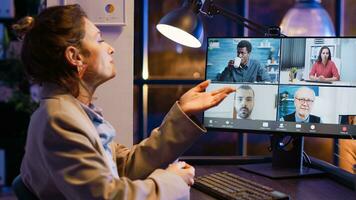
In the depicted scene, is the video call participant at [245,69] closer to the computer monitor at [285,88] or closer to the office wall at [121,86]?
the computer monitor at [285,88]

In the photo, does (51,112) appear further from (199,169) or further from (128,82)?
(128,82)

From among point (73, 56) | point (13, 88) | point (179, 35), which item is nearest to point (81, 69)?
point (73, 56)

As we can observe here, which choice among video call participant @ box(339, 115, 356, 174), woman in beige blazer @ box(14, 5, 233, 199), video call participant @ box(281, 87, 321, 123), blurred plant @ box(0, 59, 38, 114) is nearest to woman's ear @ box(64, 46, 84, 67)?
woman in beige blazer @ box(14, 5, 233, 199)

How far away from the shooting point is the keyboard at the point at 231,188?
1336 millimetres

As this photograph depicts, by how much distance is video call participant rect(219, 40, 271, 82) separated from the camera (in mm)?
1677

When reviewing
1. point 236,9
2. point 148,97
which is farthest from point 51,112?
point 236,9

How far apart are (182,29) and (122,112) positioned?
0.53 meters

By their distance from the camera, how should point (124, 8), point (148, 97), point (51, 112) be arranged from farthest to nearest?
1. point (148, 97)
2. point (124, 8)
3. point (51, 112)

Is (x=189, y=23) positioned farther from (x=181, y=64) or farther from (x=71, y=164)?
(x=181, y=64)

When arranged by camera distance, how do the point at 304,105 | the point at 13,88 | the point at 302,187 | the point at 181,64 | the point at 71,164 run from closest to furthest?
the point at 71,164 → the point at 302,187 → the point at 304,105 → the point at 181,64 → the point at 13,88

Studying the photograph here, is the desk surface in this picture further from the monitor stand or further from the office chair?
the office chair

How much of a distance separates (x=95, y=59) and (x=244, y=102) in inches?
26.7

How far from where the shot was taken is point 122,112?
2.06 m

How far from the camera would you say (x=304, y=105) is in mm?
1626
